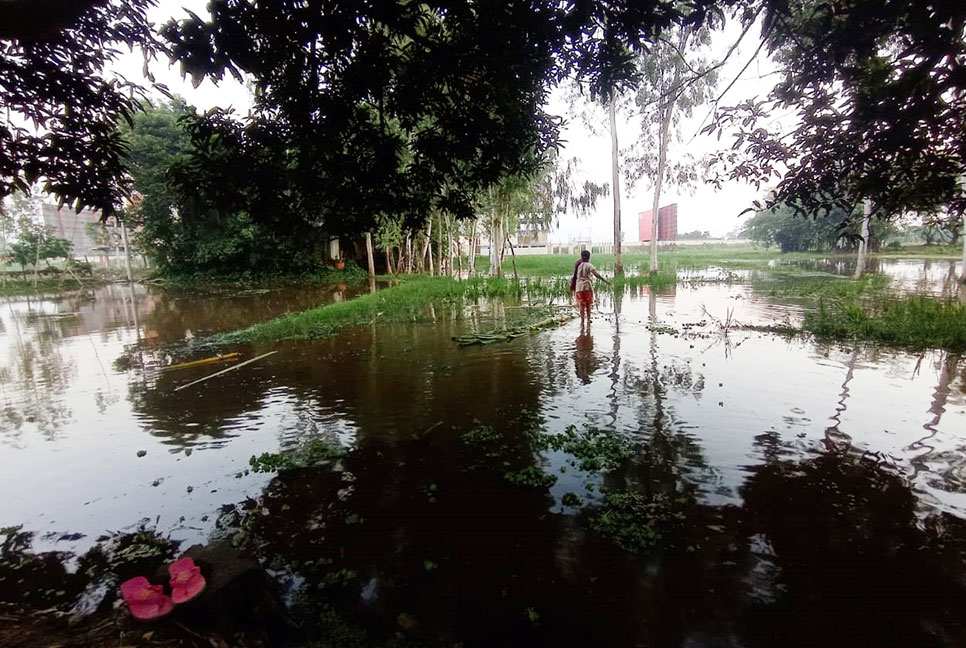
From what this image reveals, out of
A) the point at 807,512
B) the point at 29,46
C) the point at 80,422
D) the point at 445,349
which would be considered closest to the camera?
the point at 807,512

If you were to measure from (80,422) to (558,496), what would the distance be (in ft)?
21.1

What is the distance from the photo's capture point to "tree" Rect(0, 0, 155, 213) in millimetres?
4145

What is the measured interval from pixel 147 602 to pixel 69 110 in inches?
176

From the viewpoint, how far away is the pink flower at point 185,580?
261cm

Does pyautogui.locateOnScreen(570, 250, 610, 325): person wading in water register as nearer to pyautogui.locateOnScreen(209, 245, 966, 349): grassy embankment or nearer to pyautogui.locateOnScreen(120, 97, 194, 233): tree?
pyautogui.locateOnScreen(209, 245, 966, 349): grassy embankment

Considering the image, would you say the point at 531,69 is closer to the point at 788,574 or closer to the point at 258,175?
the point at 258,175

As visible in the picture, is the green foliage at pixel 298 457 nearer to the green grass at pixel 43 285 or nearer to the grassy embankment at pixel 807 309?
the grassy embankment at pixel 807 309

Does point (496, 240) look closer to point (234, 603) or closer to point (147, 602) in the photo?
point (234, 603)

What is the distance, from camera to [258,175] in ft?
15.0

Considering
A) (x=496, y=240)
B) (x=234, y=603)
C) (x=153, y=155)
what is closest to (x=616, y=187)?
(x=496, y=240)

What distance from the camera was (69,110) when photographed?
4.46m

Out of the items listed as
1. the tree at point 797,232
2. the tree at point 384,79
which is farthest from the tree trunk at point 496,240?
the tree at point 797,232

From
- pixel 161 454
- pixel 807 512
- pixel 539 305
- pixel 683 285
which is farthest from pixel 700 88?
pixel 161 454

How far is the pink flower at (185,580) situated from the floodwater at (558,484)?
0.72 meters
